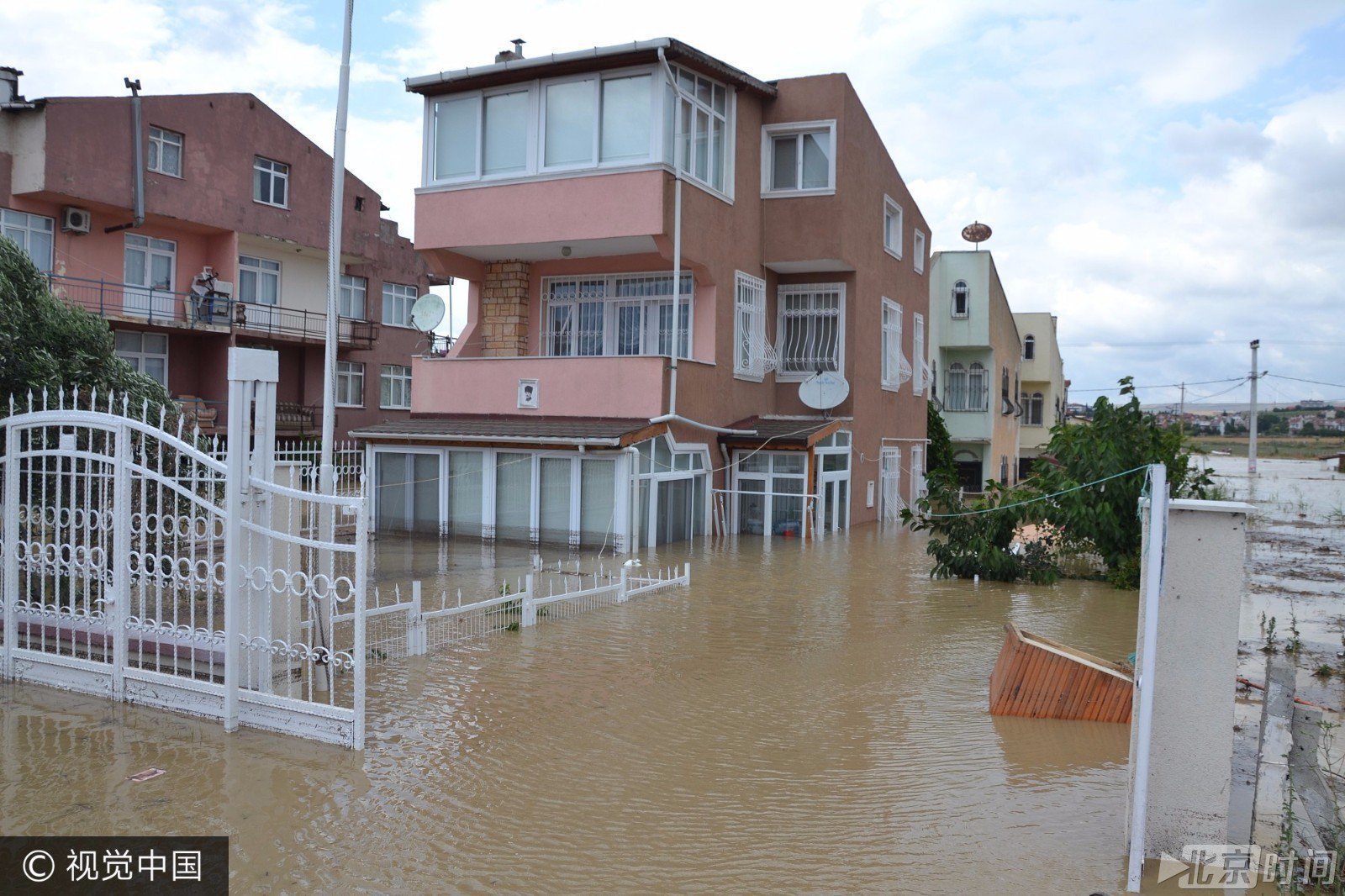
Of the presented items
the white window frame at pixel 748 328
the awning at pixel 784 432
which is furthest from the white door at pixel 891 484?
the white window frame at pixel 748 328

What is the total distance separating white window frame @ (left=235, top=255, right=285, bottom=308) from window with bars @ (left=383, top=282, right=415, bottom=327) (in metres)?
5.28

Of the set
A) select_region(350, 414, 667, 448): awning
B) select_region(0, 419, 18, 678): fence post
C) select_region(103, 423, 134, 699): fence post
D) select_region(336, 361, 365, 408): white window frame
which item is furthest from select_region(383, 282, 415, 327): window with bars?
select_region(103, 423, 134, 699): fence post

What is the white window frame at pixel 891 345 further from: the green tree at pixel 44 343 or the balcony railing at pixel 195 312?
the green tree at pixel 44 343

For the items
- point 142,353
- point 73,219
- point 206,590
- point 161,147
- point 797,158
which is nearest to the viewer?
point 206,590

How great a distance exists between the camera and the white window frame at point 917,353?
1212 inches

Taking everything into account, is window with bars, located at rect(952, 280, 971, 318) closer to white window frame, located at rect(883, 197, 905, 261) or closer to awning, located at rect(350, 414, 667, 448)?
white window frame, located at rect(883, 197, 905, 261)

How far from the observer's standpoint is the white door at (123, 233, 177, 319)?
30672 mm

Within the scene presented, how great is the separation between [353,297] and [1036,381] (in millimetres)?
29663

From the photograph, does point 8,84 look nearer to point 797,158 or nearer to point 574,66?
point 574,66

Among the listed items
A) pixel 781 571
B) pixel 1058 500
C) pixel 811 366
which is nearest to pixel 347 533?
pixel 781 571

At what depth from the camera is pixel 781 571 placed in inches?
707

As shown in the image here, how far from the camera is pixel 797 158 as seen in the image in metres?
24.4

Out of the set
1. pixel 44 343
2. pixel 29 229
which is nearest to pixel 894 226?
pixel 44 343

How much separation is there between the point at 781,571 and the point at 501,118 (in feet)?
35.9
